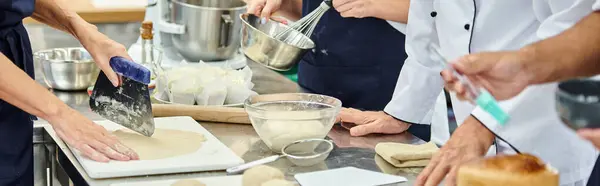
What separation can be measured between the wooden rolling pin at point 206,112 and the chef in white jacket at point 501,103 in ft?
1.27

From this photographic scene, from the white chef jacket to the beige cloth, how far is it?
14cm

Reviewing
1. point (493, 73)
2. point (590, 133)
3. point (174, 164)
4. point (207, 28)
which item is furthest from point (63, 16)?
point (590, 133)

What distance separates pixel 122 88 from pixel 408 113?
73 centimetres

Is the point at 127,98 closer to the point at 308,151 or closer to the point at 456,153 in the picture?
the point at 308,151

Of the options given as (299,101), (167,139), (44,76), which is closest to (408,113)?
(299,101)

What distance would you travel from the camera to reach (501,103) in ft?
6.03

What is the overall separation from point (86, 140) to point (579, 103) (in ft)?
3.73

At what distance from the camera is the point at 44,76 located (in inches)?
102

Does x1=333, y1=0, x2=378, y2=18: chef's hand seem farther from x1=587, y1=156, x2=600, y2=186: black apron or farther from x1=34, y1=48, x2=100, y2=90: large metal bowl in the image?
x1=587, y1=156, x2=600, y2=186: black apron

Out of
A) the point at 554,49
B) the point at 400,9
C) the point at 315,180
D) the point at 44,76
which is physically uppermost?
the point at 554,49

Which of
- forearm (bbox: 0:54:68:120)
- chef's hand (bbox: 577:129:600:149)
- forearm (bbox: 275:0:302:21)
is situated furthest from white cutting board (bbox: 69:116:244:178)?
forearm (bbox: 275:0:302:21)

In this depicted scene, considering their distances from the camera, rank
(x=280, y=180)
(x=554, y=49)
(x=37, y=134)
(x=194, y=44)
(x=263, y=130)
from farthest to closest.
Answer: (x=194, y=44) < (x=37, y=134) < (x=263, y=130) < (x=280, y=180) < (x=554, y=49)

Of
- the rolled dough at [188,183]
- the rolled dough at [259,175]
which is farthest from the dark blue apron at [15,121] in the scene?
the rolled dough at [259,175]

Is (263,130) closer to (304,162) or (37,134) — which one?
(304,162)
